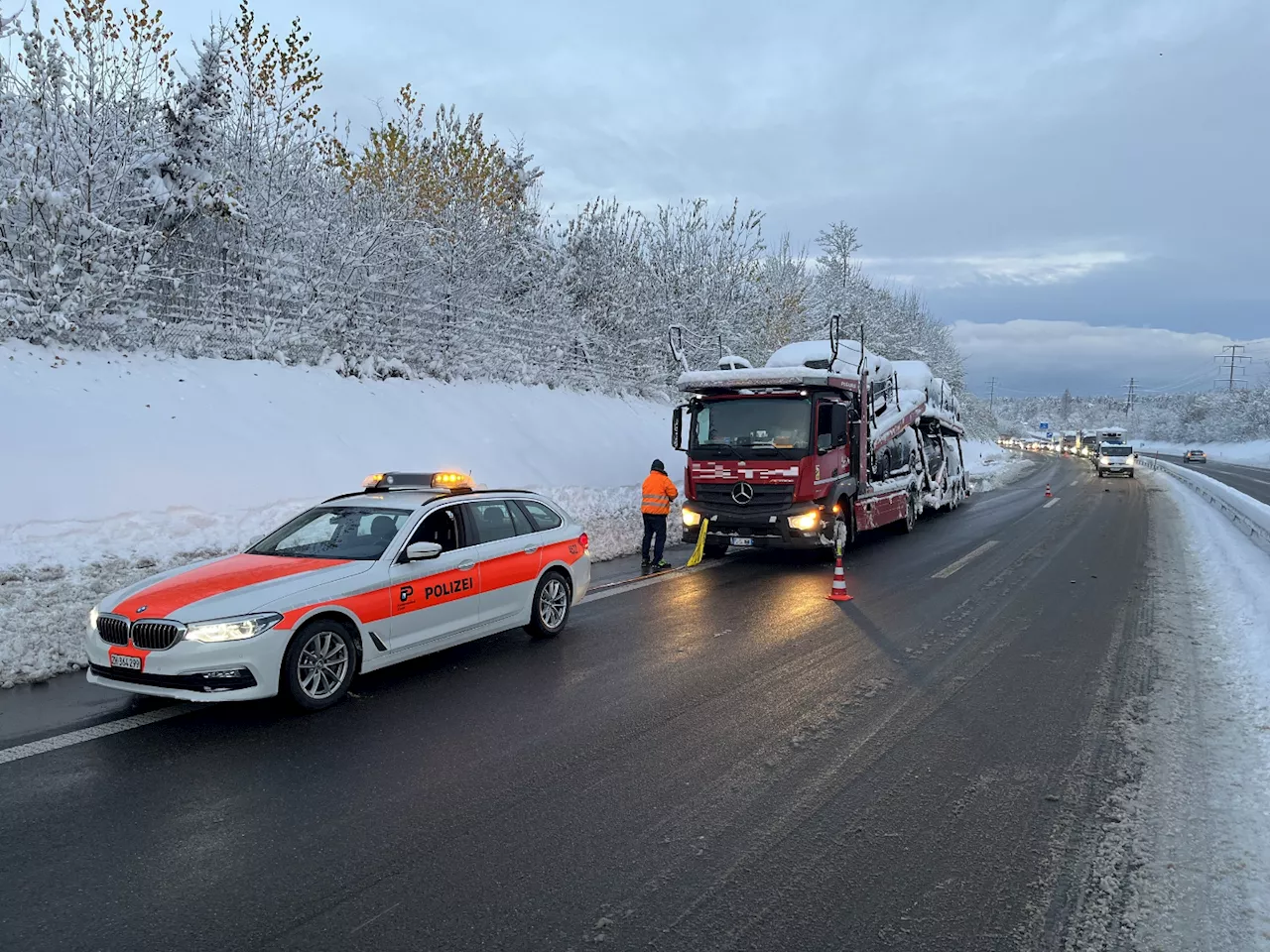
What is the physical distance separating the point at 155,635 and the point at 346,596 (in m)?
1.22

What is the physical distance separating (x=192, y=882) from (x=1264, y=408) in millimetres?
130159

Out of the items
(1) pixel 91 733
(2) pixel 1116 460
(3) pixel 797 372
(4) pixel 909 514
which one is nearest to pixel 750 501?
(3) pixel 797 372

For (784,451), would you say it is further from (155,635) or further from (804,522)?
(155,635)

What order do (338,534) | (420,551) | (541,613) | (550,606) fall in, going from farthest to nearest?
1. (550,606)
2. (541,613)
3. (338,534)
4. (420,551)

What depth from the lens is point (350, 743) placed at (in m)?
5.27

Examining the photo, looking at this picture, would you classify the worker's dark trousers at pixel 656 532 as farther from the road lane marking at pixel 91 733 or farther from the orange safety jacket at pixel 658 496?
the road lane marking at pixel 91 733

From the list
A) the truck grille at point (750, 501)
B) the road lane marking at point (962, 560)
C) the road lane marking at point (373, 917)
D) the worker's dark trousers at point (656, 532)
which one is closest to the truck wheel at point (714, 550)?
the truck grille at point (750, 501)

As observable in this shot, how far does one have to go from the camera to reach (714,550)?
552 inches

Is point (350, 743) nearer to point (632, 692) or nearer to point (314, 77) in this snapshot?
point (632, 692)

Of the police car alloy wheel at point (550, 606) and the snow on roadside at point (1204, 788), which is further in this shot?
the police car alloy wheel at point (550, 606)

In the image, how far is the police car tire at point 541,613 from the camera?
26.1 feet

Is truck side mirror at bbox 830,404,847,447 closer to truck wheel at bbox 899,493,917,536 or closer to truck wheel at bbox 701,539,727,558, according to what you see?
truck wheel at bbox 701,539,727,558

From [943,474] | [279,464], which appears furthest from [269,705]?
[943,474]

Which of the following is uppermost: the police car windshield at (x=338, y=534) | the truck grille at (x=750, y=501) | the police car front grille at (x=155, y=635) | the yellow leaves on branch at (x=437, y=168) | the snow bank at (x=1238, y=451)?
the yellow leaves on branch at (x=437, y=168)
